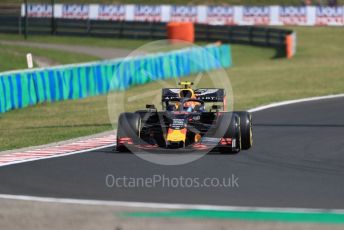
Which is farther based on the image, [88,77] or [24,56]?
[24,56]

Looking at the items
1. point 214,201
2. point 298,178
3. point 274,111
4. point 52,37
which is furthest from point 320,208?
point 52,37

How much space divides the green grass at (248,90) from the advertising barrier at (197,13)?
43.9 ft

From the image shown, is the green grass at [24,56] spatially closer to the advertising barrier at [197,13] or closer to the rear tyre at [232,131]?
the rear tyre at [232,131]

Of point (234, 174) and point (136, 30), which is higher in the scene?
point (234, 174)

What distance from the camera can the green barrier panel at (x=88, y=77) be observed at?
987 inches

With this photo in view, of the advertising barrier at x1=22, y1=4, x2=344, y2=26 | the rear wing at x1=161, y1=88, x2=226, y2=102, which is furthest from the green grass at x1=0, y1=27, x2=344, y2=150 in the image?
the advertising barrier at x1=22, y1=4, x2=344, y2=26

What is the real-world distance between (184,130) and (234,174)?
202 cm

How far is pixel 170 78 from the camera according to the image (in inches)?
1411

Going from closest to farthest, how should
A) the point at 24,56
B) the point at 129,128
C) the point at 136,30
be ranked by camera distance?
Answer: the point at 129,128 → the point at 24,56 → the point at 136,30

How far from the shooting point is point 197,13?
6788 centimetres

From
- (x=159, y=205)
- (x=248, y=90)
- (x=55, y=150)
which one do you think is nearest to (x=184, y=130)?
(x=55, y=150)

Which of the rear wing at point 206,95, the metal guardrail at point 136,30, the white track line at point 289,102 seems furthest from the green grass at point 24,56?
the rear wing at point 206,95

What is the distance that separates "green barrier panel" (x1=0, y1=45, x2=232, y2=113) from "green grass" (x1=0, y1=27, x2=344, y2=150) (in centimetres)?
41

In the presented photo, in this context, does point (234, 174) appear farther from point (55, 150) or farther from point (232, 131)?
point (55, 150)
